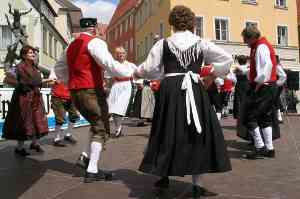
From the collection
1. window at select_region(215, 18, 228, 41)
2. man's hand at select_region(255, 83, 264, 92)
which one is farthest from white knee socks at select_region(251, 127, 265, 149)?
window at select_region(215, 18, 228, 41)

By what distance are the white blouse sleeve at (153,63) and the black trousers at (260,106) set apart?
249cm

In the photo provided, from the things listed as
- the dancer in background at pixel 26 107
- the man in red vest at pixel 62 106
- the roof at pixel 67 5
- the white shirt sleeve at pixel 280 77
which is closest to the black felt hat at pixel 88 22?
the dancer in background at pixel 26 107

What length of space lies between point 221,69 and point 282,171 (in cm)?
184

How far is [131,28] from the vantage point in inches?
2388

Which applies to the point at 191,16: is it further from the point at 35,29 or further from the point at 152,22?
the point at 152,22

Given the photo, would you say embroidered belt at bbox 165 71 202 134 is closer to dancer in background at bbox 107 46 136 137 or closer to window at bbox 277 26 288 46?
dancer in background at bbox 107 46 136 137

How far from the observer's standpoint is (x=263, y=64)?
22.2 ft

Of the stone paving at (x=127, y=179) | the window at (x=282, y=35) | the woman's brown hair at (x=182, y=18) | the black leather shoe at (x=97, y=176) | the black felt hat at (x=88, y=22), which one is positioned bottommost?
the stone paving at (x=127, y=179)

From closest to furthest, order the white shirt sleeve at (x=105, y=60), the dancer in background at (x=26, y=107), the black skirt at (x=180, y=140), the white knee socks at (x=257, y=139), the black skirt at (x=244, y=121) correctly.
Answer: the black skirt at (x=180, y=140), the white shirt sleeve at (x=105, y=60), the white knee socks at (x=257, y=139), the black skirt at (x=244, y=121), the dancer in background at (x=26, y=107)

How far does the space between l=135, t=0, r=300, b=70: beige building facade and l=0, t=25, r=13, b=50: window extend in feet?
40.9

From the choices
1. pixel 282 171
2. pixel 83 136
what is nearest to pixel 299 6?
pixel 83 136

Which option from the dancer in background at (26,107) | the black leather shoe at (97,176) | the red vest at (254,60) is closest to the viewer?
the black leather shoe at (97,176)

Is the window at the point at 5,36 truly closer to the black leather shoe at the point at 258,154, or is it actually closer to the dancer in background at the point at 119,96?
the dancer in background at the point at 119,96

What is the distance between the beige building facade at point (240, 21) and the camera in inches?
1500
